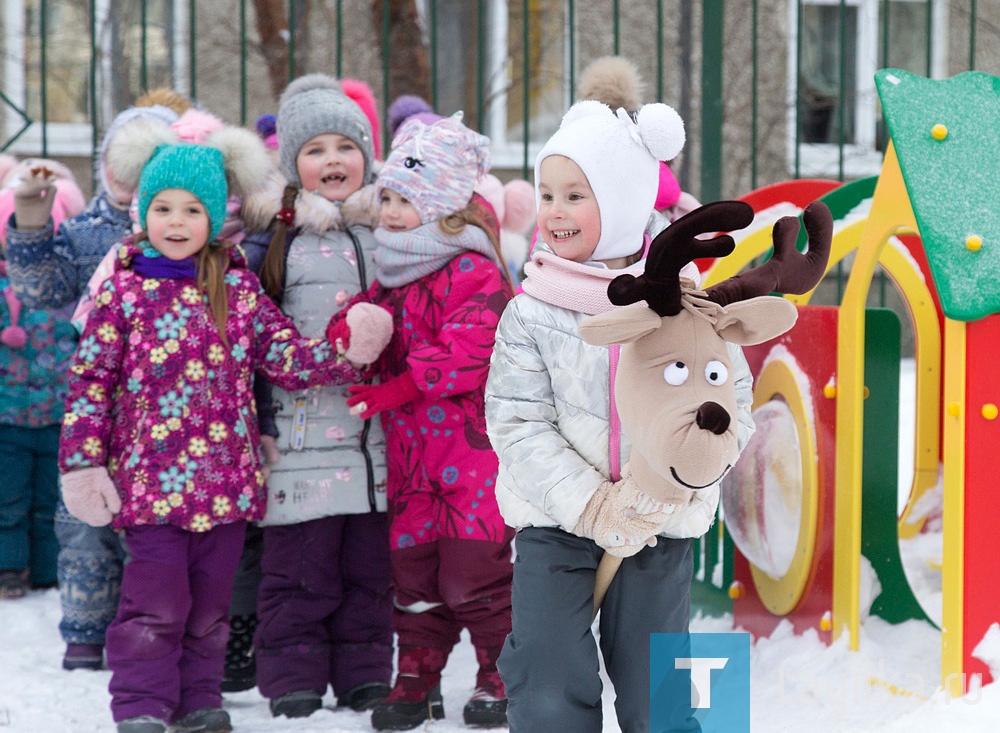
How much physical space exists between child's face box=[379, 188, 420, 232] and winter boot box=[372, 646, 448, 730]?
1.15 metres

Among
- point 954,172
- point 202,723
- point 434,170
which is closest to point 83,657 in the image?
point 202,723

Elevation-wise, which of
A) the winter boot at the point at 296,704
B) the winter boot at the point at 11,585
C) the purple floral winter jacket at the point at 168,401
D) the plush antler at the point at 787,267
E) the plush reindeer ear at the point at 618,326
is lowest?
the winter boot at the point at 296,704

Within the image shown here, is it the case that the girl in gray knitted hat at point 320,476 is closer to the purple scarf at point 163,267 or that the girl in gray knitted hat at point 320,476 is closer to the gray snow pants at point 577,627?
the purple scarf at point 163,267

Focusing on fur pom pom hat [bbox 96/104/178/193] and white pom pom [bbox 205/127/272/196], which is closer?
white pom pom [bbox 205/127/272/196]

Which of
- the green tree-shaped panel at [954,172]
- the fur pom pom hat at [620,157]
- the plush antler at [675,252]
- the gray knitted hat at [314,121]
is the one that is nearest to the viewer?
the plush antler at [675,252]

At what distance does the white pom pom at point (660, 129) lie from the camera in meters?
2.44

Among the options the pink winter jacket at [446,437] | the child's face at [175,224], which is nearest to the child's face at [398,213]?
the pink winter jacket at [446,437]

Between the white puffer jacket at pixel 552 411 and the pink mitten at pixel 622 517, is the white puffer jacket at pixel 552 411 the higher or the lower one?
the higher one

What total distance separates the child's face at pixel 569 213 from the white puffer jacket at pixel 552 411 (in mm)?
77

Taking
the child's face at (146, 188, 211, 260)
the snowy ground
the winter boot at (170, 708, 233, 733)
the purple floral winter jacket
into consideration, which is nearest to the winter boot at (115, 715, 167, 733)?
the winter boot at (170, 708, 233, 733)

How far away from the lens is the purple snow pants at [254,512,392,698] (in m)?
3.47

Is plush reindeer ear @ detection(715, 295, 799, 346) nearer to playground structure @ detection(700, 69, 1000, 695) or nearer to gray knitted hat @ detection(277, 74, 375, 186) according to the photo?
playground structure @ detection(700, 69, 1000, 695)

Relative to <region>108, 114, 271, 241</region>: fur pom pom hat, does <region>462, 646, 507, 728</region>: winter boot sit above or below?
below

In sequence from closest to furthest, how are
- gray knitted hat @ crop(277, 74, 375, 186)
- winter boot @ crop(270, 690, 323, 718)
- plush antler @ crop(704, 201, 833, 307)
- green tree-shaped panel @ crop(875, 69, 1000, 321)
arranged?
A: 1. plush antler @ crop(704, 201, 833, 307)
2. green tree-shaped panel @ crop(875, 69, 1000, 321)
3. winter boot @ crop(270, 690, 323, 718)
4. gray knitted hat @ crop(277, 74, 375, 186)
